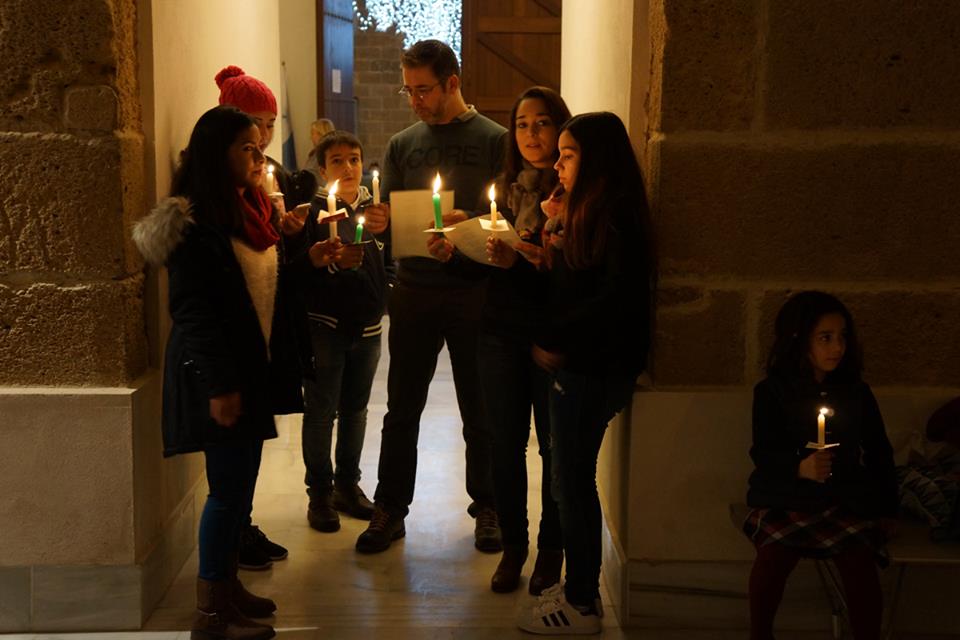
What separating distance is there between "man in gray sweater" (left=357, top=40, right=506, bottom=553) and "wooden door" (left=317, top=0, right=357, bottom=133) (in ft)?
17.5

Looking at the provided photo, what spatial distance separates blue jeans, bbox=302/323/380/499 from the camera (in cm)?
356

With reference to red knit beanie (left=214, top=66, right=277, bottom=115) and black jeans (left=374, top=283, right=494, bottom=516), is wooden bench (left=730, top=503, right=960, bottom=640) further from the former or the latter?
red knit beanie (left=214, top=66, right=277, bottom=115)

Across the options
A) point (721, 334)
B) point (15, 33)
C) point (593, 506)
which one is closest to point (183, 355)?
point (15, 33)

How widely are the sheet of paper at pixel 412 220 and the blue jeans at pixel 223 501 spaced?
2.29 ft

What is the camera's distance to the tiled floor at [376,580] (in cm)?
294

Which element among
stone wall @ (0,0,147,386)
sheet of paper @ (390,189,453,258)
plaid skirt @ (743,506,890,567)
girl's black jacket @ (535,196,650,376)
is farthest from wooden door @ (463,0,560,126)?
plaid skirt @ (743,506,890,567)

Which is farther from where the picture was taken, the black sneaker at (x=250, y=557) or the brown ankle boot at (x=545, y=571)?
the black sneaker at (x=250, y=557)

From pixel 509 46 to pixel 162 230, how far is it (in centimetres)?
618

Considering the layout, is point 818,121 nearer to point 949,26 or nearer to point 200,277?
point 949,26

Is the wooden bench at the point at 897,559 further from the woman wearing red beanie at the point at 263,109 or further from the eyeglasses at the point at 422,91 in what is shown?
the woman wearing red beanie at the point at 263,109

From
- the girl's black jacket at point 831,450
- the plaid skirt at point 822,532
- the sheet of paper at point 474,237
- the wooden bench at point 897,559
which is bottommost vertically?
the wooden bench at point 897,559

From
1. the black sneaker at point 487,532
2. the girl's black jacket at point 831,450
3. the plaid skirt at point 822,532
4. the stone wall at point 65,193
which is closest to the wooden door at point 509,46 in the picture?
the black sneaker at point 487,532

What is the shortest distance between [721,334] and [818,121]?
587 mm

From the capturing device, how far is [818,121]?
2.74 m
